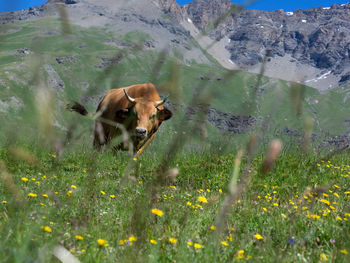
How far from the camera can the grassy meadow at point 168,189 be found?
5.90 feet

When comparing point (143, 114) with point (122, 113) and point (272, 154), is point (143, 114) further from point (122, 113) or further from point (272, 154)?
point (272, 154)

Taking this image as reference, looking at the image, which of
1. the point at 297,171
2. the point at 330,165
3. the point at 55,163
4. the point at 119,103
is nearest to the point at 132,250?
the point at 55,163

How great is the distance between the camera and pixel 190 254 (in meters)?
2.75

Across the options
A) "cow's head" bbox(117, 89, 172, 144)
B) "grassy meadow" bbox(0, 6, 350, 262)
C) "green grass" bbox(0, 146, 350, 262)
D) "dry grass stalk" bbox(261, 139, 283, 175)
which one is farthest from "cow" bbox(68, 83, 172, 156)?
"dry grass stalk" bbox(261, 139, 283, 175)

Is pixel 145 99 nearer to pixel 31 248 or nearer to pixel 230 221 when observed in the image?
pixel 230 221

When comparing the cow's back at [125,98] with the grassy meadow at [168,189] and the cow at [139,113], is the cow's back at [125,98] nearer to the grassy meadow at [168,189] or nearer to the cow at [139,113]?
the cow at [139,113]

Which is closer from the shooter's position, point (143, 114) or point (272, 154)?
point (272, 154)

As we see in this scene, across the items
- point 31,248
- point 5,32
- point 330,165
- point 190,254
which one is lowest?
point 330,165

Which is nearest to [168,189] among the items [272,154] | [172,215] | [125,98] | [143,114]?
[172,215]

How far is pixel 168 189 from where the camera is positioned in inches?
242

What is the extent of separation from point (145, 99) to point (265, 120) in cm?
1109

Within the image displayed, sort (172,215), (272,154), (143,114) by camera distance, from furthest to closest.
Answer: (143,114), (172,215), (272,154)

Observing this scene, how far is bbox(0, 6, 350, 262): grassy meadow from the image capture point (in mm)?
1799


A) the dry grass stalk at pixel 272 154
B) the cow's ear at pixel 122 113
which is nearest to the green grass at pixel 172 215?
the dry grass stalk at pixel 272 154
